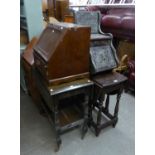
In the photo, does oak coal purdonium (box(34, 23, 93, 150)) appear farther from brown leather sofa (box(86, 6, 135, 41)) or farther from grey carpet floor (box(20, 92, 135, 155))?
Answer: brown leather sofa (box(86, 6, 135, 41))

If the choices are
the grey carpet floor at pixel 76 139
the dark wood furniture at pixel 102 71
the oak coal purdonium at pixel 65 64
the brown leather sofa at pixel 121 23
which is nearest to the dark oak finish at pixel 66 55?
the oak coal purdonium at pixel 65 64

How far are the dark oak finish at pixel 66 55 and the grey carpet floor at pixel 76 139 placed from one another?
0.76m

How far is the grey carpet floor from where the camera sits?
176 centimetres

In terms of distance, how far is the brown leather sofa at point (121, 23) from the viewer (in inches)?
105

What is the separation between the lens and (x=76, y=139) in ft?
6.24

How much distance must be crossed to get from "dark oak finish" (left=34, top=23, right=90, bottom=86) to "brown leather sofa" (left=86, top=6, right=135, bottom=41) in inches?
54.1

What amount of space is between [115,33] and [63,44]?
6.32ft

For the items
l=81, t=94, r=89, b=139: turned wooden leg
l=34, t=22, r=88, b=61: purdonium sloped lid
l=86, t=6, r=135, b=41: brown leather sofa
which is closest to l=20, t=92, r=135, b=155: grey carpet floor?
l=81, t=94, r=89, b=139: turned wooden leg

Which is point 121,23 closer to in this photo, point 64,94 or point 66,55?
point 66,55

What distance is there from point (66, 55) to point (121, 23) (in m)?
1.74

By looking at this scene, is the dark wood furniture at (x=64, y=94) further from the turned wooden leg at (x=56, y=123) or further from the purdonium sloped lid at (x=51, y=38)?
the purdonium sloped lid at (x=51, y=38)

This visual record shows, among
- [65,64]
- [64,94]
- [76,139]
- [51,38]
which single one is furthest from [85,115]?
[51,38]

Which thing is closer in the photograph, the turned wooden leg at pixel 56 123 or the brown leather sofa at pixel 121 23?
the turned wooden leg at pixel 56 123
